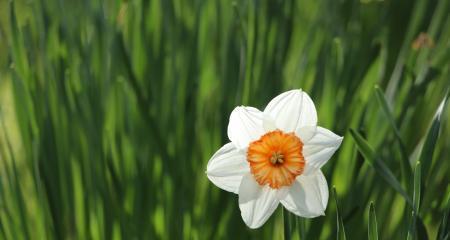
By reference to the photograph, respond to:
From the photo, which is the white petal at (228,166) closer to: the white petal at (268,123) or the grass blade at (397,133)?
the white petal at (268,123)

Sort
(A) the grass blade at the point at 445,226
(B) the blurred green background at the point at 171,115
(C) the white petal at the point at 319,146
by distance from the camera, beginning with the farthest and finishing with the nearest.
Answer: (B) the blurred green background at the point at 171,115 < (A) the grass blade at the point at 445,226 < (C) the white petal at the point at 319,146

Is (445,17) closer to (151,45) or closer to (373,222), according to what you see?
(151,45)

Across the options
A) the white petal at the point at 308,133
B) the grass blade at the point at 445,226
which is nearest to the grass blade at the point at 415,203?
the grass blade at the point at 445,226

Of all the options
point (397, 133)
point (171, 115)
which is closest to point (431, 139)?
point (397, 133)

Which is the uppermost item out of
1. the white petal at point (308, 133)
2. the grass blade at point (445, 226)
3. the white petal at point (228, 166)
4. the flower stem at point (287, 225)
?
the white petal at point (308, 133)

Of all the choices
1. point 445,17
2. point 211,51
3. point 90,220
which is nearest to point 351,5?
point 445,17

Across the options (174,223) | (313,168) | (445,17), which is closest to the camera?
(313,168)

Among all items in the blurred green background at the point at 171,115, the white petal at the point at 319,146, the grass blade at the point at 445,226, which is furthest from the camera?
the blurred green background at the point at 171,115
